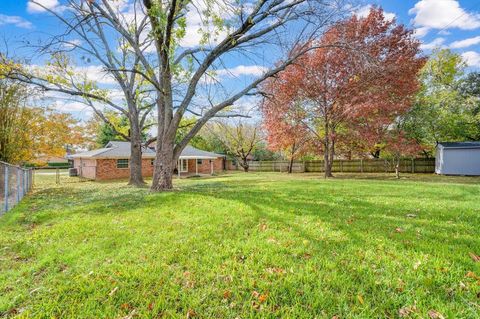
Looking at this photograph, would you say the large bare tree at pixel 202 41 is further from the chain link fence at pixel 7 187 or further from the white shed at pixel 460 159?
the white shed at pixel 460 159

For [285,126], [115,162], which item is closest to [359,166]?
[285,126]

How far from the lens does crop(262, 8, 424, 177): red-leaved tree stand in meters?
15.3

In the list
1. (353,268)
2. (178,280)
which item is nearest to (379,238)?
(353,268)

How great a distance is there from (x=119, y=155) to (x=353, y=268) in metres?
22.2

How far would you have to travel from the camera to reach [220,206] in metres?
5.92

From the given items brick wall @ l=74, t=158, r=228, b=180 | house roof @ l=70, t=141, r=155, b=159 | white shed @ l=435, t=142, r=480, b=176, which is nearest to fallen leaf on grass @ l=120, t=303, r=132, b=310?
house roof @ l=70, t=141, r=155, b=159

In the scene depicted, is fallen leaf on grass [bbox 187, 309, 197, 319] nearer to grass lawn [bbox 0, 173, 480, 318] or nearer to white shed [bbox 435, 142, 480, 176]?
grass lawn [bbox 0, 173, 480, 318]

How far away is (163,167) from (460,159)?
73.8 ft

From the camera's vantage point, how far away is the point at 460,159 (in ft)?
63.8

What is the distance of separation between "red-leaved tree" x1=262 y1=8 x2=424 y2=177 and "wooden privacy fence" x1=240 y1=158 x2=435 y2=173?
774 cm

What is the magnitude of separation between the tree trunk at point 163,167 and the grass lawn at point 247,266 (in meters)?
4.08

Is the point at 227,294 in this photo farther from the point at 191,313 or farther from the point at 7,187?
the point at 7,187

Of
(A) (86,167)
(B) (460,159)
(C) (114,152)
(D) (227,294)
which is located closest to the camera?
(D) (227,294)

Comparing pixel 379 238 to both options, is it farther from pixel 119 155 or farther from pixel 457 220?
pixel 119 155
